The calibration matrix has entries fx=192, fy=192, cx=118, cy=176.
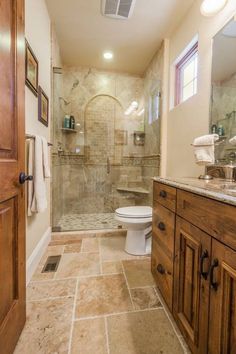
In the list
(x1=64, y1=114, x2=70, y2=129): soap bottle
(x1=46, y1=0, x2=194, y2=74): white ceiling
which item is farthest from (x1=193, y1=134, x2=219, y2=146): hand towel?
(x1=64, y1=114, x2=70, y2=129): soap bottle

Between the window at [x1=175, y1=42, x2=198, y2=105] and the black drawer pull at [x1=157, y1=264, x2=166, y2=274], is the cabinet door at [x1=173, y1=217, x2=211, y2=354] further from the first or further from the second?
the window at [x1=175, y1=42, x2=198, y2=105]

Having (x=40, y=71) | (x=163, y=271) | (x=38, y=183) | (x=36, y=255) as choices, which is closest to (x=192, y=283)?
(x=163, y=271)

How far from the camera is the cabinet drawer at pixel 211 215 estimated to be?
0.64 metres

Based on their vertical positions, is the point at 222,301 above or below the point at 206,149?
below

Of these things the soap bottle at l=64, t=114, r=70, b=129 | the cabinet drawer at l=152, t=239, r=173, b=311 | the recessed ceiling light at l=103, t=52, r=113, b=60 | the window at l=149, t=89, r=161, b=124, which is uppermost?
the recessed ceiling light at l=103, t=52, r=113, b=60

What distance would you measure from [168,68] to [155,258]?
2.28 metres

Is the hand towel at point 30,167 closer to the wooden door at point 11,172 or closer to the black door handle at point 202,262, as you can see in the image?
the wooden door at point 11,172

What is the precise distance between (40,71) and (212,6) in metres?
1.54

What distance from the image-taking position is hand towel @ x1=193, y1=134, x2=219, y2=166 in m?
1.45

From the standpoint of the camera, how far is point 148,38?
244cm

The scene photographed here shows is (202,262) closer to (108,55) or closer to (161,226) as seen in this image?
(161,226)

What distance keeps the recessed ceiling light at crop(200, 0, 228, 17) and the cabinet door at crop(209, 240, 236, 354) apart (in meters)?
1.68

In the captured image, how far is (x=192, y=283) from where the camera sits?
90 cm

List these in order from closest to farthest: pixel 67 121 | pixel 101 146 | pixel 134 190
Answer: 1. pixel 67 121
2. pixel 134 190
3. pixel 101 146
